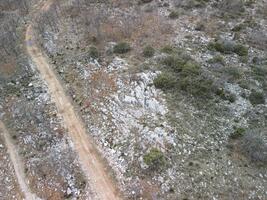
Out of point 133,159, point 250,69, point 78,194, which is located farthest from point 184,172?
point 250,69

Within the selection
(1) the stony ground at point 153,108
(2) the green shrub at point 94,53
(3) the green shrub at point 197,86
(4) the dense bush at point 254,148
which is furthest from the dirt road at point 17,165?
(4) the dense bush at point 254,148

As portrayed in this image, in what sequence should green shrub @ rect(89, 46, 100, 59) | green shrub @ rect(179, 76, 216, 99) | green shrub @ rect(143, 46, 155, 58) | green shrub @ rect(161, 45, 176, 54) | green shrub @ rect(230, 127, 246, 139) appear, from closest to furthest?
green shrub @ rect(230, 127, 246, 139) → green shrub @ rect(179, 76, 216, 99) → green shrub @ rect(89, 46, 100, 59) → green shrub @ rect(143, 46, 155, 58) → green shrub @ rect(161, 45, 176, 54)

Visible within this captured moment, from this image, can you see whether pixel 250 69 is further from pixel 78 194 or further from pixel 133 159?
pixel 78 194

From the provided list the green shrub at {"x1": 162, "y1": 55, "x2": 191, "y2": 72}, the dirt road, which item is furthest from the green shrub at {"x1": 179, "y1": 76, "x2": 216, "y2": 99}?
the dirt road

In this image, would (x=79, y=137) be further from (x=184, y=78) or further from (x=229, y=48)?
(x=229, y=48)

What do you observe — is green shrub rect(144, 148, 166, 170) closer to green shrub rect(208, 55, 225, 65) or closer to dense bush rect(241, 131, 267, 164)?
dense bush rect(241, 131, 267, 164)

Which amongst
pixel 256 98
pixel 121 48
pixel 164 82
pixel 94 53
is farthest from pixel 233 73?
pixel 94 53
